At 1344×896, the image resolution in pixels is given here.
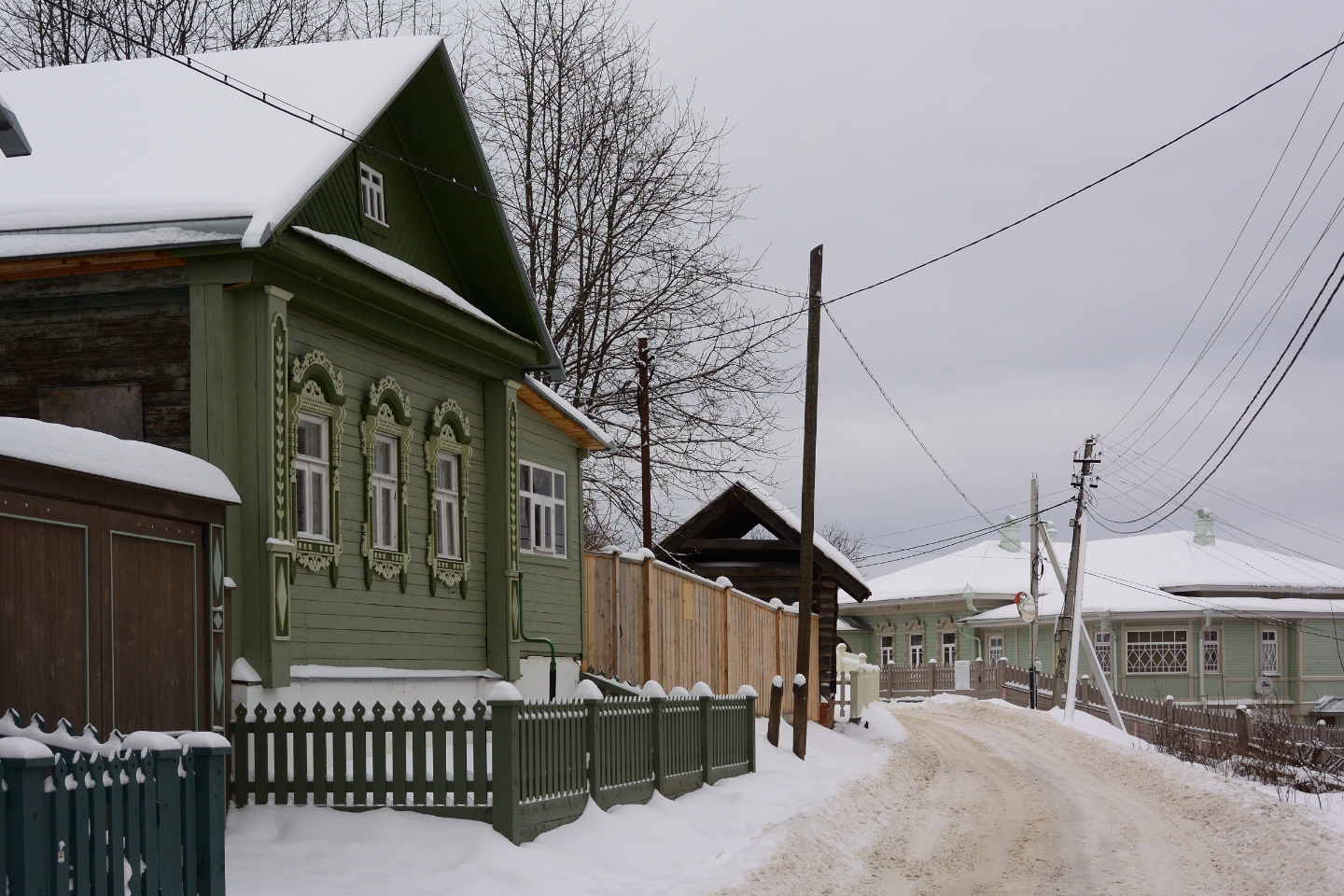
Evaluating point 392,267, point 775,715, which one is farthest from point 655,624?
point 392,267

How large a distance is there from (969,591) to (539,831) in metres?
45.9

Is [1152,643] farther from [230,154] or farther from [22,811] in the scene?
[22,811]

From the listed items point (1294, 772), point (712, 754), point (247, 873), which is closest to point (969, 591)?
point (1294, 772)

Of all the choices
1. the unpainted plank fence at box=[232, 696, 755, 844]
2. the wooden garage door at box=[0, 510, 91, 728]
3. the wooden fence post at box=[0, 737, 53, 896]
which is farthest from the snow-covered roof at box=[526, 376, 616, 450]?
the wooden fence post at box=[0, 737, 53, 896]

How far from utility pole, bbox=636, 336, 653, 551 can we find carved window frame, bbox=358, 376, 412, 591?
13044 millimetres

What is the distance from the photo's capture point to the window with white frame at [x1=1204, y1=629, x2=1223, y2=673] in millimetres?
50469

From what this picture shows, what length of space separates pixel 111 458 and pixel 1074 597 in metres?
31.2

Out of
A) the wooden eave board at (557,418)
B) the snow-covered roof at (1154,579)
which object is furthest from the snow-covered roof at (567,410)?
the snow-covered roof at (1154,579)

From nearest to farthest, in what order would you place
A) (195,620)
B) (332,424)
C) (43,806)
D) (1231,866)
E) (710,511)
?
(43,806) → (195,620) → (1231,866) → (332,424) → (710,511)

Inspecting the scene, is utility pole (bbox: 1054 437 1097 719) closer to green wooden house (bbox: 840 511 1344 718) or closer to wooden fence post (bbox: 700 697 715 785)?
green wooden house (bbox: 840 511 1344 718)

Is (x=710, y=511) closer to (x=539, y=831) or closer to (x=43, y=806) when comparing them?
(x=539, y=831)

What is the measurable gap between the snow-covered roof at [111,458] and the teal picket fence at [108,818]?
2000mm

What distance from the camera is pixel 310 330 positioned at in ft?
42.3

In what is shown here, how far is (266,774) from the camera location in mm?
10531
